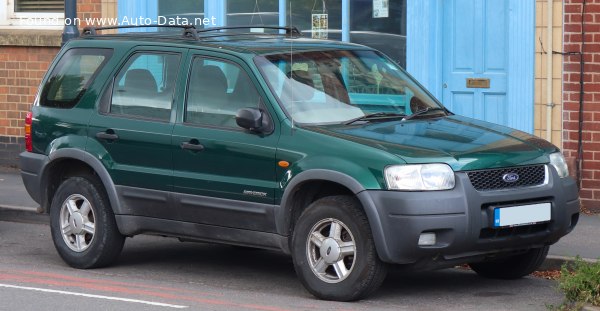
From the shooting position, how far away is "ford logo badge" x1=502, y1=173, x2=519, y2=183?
28.2 feet

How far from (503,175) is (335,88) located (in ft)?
4.68

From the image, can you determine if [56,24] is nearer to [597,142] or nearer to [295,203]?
[597,142]

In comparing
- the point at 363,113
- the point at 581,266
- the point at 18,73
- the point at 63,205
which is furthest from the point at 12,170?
the point at 581,266

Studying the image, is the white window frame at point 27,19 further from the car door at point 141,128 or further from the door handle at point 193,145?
the door handle at point 193,145

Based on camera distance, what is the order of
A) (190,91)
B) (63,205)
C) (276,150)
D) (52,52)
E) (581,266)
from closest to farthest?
(581,266)
(276,150)
(190,91)
(63,205)
(52,52)

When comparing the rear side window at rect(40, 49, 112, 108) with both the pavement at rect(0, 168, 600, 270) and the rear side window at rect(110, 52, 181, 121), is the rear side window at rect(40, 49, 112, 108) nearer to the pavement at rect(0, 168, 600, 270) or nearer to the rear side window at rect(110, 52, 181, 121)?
the rear side window at rect(110, 52, 181, 121)

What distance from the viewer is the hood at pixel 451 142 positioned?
840 centimetres

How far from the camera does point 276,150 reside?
884 centimetres

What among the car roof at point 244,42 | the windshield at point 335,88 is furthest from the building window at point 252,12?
the windshield at point 335,88

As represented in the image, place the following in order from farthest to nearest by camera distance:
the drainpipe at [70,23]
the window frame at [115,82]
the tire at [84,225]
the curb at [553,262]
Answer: the drainpipe at [70,23], the curb at [553,262], the tire at [84,225], the window frame at [115,82]

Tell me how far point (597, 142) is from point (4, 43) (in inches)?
310

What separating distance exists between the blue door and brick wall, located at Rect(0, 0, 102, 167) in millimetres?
4863

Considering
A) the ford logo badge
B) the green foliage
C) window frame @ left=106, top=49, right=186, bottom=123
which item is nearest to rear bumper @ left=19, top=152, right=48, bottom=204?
window frame @ left=106, top=49, right=186, bottom=123

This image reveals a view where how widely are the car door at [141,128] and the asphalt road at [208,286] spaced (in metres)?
0.62
